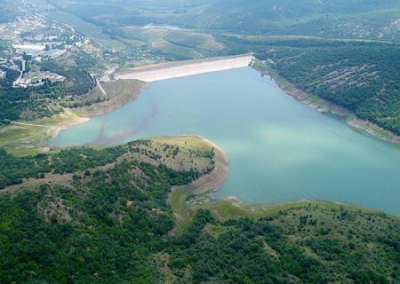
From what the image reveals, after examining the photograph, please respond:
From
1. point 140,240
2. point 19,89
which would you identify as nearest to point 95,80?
point 19,89

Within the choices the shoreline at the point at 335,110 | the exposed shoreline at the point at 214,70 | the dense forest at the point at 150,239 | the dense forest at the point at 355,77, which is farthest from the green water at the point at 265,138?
the dense forest at the point at 150,239

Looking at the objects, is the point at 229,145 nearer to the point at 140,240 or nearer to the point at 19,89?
the point at 140,240

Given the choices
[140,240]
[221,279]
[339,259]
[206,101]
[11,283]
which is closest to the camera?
[11,283]

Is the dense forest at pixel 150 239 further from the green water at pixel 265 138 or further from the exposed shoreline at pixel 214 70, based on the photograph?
the exposed shoreline at pixel 214 70

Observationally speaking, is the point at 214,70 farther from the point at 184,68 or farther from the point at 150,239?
the point at 150,239

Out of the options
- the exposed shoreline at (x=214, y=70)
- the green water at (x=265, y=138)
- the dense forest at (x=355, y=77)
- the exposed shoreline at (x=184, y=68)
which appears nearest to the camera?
the green water at (x=265, y=138)

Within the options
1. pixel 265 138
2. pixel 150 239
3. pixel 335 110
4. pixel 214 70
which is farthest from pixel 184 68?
pixel 150 239
